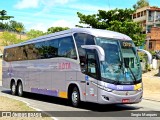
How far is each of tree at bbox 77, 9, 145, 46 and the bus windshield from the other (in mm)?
27463

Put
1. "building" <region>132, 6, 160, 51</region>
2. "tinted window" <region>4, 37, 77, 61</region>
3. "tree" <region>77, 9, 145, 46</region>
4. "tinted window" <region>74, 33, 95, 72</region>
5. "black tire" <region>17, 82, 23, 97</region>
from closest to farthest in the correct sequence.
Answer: "tinted window" <region>74, 33, 95, 72</region> < "tinted window" <region>4, 37, 77, 61</region> < "black tire" <region>17, 82, 23, 97</region> < "tree" <region>77, 9, 145, 46</region> < "building" <region>132, 6, 160, 51</region>

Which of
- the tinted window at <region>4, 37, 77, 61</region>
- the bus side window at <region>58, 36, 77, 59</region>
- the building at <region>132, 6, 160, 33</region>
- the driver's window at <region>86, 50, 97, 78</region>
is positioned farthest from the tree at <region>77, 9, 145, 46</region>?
the building at <region>132, 6, 160, 33</region>

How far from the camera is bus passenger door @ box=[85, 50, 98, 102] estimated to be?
596 inches

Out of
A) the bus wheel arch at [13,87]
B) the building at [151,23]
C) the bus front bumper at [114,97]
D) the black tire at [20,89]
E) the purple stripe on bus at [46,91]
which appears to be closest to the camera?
the bus front bumper at [114,97]

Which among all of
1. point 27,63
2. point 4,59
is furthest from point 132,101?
point 4,59

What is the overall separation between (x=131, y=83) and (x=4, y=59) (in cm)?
1448

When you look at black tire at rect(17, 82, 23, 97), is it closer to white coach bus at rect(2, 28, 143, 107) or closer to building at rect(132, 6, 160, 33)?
white coach bus at rect(2, 28, 143, 107)

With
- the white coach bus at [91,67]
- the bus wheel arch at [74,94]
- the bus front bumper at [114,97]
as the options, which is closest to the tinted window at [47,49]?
the white coach bus at [91,67]

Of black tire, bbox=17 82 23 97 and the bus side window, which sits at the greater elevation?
the bus side window

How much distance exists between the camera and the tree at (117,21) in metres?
43.7

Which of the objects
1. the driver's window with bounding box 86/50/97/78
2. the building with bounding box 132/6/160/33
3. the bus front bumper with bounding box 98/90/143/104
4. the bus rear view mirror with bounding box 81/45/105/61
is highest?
the building with bounding box 132/6/160/33

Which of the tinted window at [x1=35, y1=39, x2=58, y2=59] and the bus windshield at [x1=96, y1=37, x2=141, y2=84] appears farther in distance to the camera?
the tinted window at [x1=35, y1=39, x2=58, y2=59]

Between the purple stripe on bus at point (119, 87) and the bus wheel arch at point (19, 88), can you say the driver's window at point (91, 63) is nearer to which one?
the purple stripe on bus at point (119, 87)

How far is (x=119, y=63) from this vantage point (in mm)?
15203
